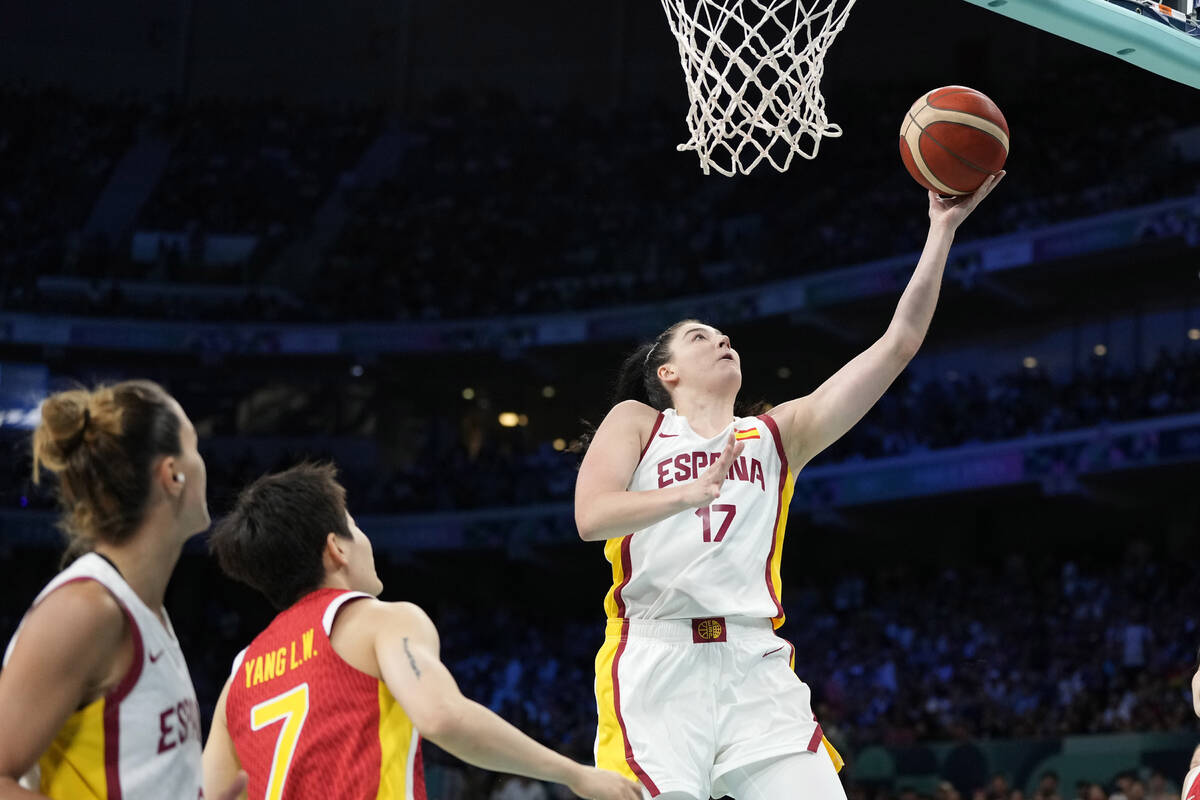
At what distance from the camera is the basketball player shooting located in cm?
376

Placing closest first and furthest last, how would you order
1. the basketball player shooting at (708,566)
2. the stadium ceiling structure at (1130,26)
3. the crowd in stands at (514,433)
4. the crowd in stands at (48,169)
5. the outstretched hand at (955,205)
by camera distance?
the basketball player shooting at (708,566) < the outstretched hand at (955,205) < the stadium ceiling structure at (1130,26) < the crowd in stands at (514,433) < the crowd in stands at (48,169)

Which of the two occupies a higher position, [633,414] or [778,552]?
[633,414]

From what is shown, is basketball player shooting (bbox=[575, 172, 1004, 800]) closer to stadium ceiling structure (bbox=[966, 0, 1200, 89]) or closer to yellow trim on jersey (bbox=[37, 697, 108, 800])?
stadium ceiling structure (bbox=[966, 0, 1200, 89])

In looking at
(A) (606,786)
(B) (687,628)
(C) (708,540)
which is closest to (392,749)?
(A) (606,786)

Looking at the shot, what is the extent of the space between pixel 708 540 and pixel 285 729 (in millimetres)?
1473

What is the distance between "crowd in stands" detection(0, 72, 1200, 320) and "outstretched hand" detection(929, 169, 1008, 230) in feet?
53.8

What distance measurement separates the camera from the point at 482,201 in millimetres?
25672

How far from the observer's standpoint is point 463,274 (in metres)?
24.7

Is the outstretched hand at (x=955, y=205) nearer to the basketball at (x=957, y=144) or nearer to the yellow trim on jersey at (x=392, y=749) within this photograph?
the basketball at (x=957, y=144)

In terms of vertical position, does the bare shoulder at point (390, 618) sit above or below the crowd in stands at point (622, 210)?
below

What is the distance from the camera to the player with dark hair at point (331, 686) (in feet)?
8.63

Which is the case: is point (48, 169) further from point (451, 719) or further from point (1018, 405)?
point (451, 719)

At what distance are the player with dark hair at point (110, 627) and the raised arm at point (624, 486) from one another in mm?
1330

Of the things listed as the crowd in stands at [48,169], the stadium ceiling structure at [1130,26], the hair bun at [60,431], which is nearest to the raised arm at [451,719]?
the hair bun at [60,431]
